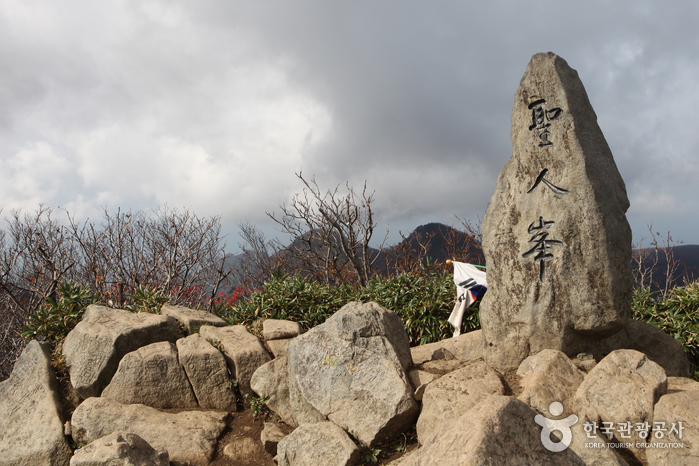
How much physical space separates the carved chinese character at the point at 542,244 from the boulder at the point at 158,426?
164 inches

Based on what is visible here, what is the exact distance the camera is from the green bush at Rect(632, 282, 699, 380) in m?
6.53

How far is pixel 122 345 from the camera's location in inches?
218

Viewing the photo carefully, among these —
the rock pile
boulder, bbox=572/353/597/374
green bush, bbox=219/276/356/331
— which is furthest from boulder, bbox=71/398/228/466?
boulder, bbox=572/353/597/374

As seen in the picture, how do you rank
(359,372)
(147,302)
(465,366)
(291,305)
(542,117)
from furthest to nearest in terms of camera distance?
(291,305) < (147,302) < (542,117) < (465,366) < (359,372)

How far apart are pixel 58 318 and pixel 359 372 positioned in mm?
4993

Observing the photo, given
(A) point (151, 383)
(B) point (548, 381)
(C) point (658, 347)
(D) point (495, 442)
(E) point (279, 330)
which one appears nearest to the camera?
(D) point (495, 442)

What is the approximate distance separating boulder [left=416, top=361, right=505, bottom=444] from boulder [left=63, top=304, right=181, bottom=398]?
3881 mm

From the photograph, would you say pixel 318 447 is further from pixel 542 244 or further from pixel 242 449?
pixel 542 244

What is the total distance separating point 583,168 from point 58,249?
44.5 feet

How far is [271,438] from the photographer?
4.64m

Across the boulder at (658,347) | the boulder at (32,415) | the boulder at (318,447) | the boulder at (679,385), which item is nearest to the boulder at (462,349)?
the boulder at (658,347)

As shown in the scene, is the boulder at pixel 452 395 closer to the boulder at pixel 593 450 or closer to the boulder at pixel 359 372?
the boulder at pixel 359 372

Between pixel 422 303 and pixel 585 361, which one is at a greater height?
pixel 422 303

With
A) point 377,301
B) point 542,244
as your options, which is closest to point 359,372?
point 542,244
